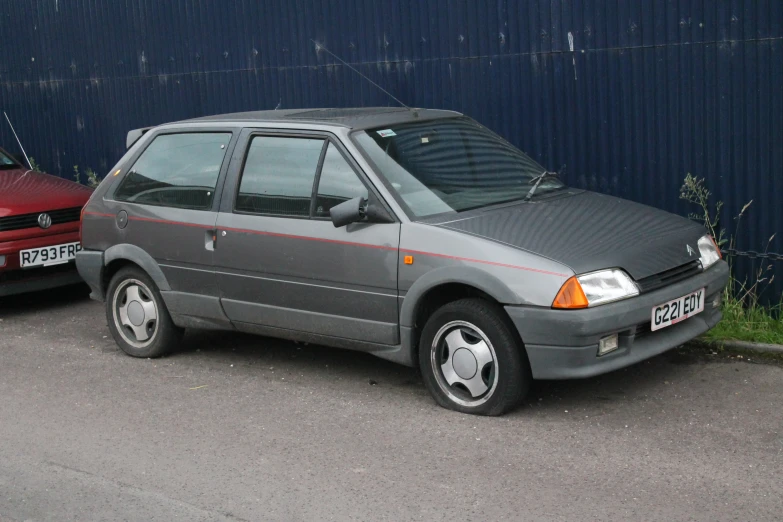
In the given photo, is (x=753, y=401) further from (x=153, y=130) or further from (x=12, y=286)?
(x=12, y=286)

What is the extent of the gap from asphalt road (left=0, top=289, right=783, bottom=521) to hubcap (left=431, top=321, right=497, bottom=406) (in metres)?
0.14

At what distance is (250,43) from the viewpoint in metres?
11.3

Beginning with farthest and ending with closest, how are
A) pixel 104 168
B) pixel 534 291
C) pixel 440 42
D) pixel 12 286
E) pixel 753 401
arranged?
pixel 104 168 → pixel 440 42 → pixel 12 286 → pixel 753 401 → pixel 534 291

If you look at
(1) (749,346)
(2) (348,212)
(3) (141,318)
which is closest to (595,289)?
(2) (348,212)

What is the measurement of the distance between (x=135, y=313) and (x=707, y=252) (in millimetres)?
3881

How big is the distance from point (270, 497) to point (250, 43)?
725cm

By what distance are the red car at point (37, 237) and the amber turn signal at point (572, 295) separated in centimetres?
520

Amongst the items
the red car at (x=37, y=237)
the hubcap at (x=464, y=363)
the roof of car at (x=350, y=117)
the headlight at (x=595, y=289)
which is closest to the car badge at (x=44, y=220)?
the red car at (x=37, y=237)

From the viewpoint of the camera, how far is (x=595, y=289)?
219 inches

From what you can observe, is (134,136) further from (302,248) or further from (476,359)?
(476,359)

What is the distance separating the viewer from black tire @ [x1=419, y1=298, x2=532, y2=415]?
18.8 ft

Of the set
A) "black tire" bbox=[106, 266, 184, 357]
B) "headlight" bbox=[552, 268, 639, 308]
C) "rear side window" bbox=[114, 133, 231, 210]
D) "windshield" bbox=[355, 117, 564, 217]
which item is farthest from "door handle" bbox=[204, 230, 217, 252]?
"headlight" bbox=[552, 268, 639, 308]

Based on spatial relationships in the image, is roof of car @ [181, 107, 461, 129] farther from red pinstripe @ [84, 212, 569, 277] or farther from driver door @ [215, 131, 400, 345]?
red pinstripe @ [84, 212, 569, 277]

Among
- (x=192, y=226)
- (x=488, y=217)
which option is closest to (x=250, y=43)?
(x=192, y=226)
